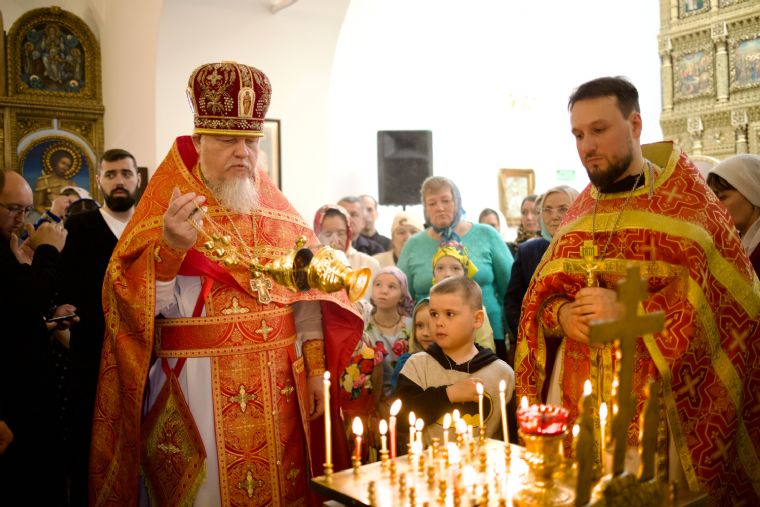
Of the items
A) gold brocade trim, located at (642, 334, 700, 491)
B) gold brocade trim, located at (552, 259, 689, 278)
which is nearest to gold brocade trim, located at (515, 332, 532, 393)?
gold brocade trim, located at (552, 259, 689, 278)

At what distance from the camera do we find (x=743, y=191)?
335 centimetres

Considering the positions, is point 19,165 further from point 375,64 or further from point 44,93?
point 375,64

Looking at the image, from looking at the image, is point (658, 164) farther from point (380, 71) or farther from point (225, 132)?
point (380, 71)

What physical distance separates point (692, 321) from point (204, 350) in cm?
170

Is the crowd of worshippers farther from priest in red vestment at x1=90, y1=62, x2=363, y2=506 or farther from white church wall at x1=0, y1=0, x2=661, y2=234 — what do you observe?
white church wall at x1=0, y1=0, x2=661, y2=234

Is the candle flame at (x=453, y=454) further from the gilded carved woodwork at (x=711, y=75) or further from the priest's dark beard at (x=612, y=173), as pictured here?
the gilded carved woodwork at (x=711, y=75)

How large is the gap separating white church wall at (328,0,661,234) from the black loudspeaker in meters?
0.55

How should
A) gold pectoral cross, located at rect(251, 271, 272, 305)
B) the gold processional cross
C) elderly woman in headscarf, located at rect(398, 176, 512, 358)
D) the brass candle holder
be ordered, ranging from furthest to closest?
elderly woman in headscarf, located at rect(398, 176, 512, 358) → gold pectoral cross, located at rect(251, 271, 272, 305) → the brass candle holder → the gold processional cross

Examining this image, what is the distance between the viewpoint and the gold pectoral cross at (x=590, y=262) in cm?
248

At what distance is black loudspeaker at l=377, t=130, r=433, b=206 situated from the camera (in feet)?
37.8

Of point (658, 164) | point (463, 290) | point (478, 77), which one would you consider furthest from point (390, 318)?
point (478, 77)

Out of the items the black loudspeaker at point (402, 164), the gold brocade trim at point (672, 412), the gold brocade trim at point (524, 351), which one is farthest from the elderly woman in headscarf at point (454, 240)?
the black loudspeaker at point (402, 164)

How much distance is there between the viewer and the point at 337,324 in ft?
10.3

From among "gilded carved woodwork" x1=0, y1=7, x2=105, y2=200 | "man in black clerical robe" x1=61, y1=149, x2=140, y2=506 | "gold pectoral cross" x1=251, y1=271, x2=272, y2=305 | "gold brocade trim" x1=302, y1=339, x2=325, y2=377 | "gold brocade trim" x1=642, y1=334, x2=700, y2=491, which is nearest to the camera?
"gold brocade trim" x1=642, y1=334, x2=700, y2=491
